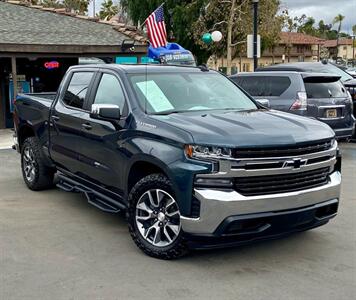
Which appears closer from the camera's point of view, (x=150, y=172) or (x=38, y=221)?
(x=150, y=172)

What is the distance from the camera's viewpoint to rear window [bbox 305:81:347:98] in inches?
390

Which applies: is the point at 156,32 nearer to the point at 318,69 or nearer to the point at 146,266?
the point at 318,69

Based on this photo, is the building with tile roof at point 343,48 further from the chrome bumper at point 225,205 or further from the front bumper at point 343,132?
the chrome bumper at point 225,205

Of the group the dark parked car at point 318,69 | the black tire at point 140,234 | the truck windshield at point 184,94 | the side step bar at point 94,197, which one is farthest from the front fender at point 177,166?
the dark parked car at point 318,69

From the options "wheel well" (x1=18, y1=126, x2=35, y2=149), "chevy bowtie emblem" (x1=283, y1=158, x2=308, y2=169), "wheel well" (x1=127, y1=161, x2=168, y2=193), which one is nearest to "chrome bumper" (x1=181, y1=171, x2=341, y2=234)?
"chevy bowtie emblem" (x1=283, y1=158, x2=308, y2=169)

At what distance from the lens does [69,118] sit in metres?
6.11

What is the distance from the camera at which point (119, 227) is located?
5.71 metres

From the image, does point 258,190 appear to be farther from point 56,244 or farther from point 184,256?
A: point 56,244

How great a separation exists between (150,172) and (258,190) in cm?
117

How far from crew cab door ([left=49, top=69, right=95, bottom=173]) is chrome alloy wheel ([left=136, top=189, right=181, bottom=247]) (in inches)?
60.7

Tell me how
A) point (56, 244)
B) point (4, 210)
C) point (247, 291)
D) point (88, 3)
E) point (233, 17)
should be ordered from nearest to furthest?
point (247, 291)
point (56, 244)
point (4, 210)
point (233, 17)
point (88, 3)

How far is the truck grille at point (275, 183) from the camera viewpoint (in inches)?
165

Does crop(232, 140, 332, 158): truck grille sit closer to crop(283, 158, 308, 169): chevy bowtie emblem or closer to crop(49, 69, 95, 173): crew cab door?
crop(283, 158, 308, 169): chevy bowtie emblem

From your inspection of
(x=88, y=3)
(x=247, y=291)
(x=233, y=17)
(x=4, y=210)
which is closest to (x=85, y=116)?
(x=4, y=210)
